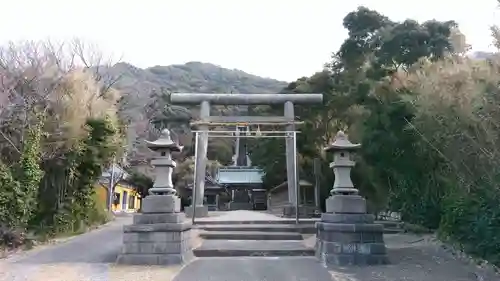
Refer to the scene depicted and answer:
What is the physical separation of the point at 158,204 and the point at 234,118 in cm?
703

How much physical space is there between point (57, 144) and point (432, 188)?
8472 millimetres

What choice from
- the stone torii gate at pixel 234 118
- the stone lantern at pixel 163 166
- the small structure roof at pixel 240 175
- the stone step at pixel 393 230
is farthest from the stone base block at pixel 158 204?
the small structure roof at pixel 240 175

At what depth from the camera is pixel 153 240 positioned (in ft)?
24.8

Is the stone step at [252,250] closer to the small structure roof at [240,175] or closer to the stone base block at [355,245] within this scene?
the stone base block at [355,245]

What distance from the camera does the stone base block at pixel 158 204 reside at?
7.75 m

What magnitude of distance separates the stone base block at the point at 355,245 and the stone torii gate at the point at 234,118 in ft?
21.1

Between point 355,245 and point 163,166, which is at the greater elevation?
point 163,166

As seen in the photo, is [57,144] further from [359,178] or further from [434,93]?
[359,178]

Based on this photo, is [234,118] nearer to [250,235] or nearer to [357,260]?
[250,235]

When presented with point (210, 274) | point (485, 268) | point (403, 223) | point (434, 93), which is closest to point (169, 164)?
point (210, 274)

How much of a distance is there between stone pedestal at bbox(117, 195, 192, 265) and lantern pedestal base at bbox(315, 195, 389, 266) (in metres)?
2.47

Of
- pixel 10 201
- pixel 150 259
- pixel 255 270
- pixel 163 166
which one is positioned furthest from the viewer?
pixel 10 201

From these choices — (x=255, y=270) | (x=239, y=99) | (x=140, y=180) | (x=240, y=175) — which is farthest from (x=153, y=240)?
(x=240, y=175)

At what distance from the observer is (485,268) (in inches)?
268
